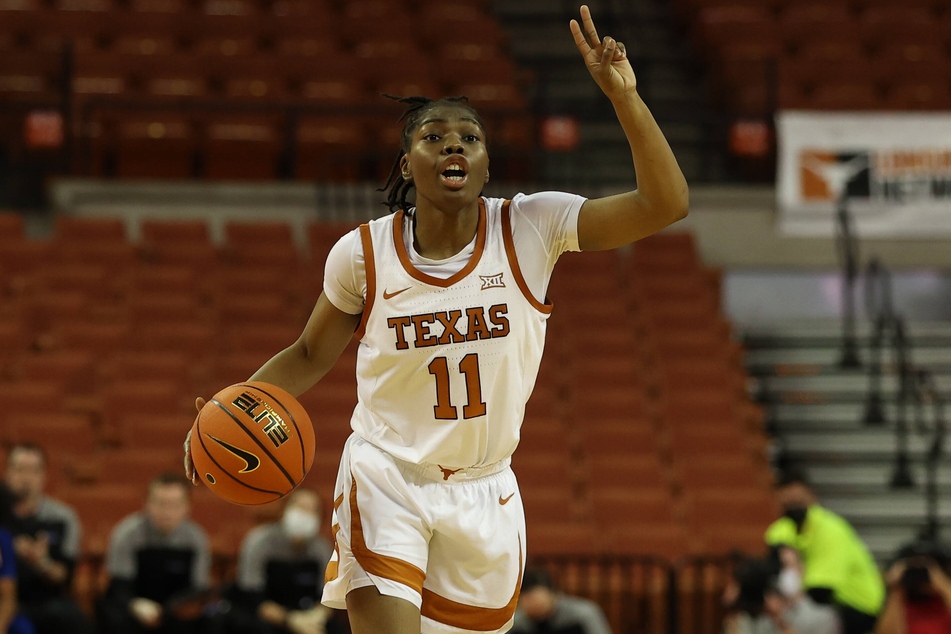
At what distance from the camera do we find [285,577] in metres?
7.92

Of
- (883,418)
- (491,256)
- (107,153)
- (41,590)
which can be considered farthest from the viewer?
(107,153)

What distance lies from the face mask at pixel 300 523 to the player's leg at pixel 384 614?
424cm

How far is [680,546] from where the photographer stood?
30.2 ft

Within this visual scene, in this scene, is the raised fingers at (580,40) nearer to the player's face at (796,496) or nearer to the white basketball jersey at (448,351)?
the white basketball jersey at (448,351)

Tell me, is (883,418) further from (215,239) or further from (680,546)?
(215,239)

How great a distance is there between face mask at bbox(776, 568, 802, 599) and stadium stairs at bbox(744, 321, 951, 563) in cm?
288

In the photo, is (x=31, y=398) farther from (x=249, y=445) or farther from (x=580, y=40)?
(x=580, y=40)

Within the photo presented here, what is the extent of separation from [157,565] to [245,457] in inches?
175

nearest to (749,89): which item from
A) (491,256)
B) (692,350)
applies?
(692,350)

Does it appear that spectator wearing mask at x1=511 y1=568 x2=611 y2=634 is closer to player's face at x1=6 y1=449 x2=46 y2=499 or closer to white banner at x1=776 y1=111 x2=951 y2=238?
player's face at x1=6 y1=449 x2=46 y2=499

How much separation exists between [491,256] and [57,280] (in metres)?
8.08

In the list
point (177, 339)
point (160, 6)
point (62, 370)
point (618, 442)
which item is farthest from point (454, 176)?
point (160, 6)

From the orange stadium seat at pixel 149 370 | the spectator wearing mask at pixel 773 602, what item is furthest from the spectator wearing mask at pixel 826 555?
the orange stadium seat at pixel 149 370

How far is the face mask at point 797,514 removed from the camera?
864 cm
